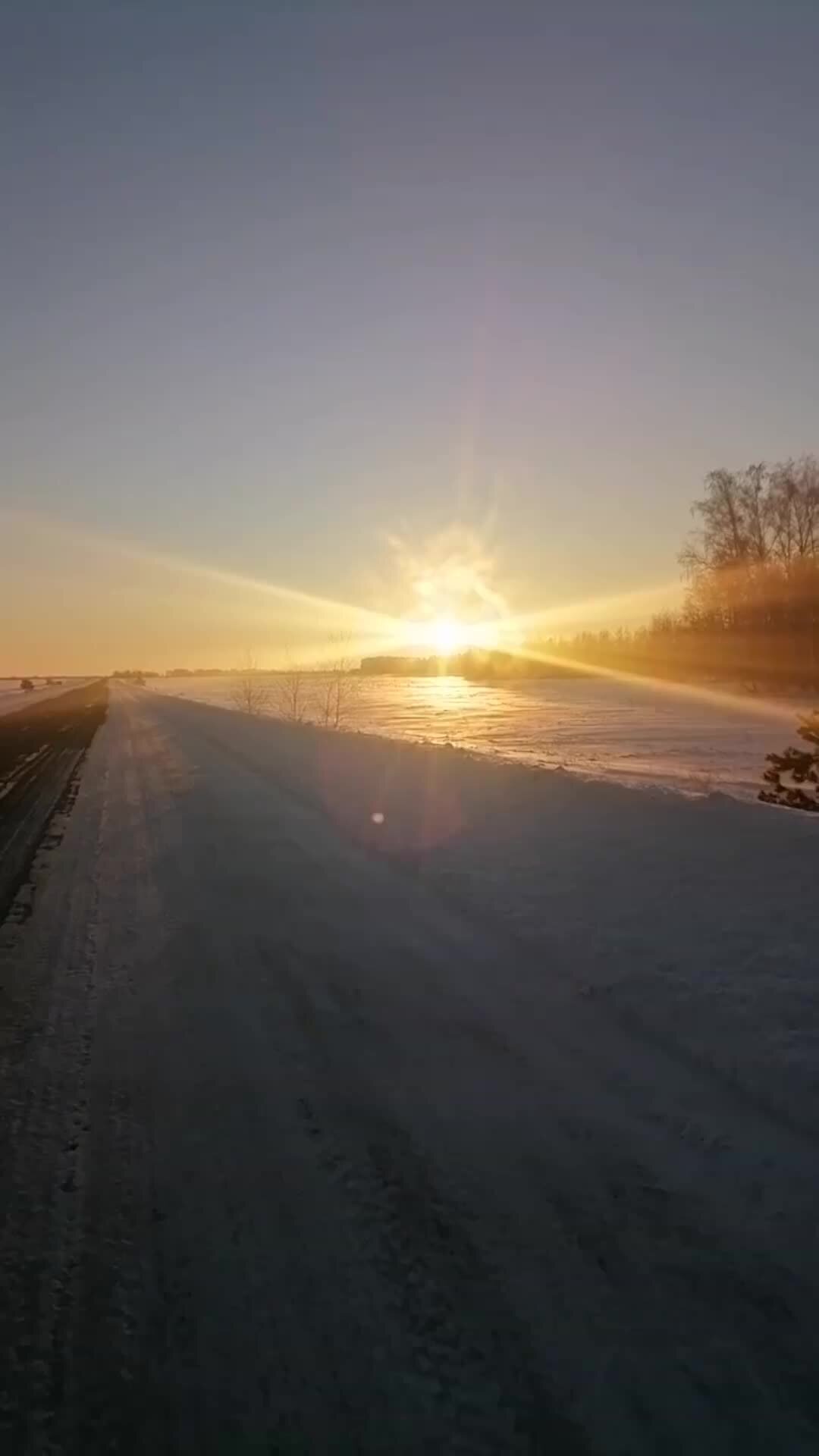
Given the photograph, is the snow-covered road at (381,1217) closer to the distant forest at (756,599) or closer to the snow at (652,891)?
the snow at (652,891)

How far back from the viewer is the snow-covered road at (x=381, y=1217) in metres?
2.31

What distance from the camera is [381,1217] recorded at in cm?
314

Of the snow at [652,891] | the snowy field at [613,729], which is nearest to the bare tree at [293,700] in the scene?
the snowy field at [613,729]

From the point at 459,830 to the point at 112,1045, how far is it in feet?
21.1

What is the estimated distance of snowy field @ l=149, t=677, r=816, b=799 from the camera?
19156 mm

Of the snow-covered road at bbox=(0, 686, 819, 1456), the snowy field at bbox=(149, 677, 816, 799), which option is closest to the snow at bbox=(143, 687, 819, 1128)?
the snow-covered road at bbox=(0, 686, 819, 1456)

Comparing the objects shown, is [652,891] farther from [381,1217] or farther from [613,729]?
[613,729]

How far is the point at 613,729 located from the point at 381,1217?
1261 inches

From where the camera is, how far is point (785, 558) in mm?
52750

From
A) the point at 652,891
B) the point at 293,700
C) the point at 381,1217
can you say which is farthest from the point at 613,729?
the point at 381,1217

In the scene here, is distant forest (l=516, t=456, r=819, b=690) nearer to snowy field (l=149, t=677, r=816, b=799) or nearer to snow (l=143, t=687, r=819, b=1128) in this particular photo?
snowy field (l=149, t=677, r=816, b=799)

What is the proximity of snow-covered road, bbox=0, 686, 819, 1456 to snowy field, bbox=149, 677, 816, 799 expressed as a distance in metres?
7.86

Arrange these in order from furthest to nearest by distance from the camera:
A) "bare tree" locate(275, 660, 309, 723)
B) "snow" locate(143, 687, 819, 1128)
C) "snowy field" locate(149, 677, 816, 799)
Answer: "bare tree" locate(275, 660, 309, 723) < "snowy field" locate(149, 677, 816, 799) < "snow" locate(143, 687, 819, 1128)

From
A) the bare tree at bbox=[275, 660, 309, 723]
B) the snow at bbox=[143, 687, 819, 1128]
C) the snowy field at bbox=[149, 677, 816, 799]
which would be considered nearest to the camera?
the snow at bbox=[143, 687, 819, 1128]
